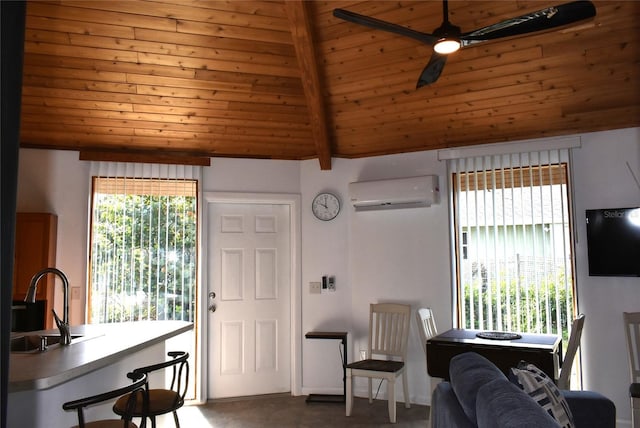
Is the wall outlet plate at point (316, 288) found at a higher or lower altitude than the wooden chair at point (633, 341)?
higher

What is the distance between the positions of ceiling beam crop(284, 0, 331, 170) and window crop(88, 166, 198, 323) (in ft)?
4.81

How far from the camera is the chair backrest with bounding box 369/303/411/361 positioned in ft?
14.5

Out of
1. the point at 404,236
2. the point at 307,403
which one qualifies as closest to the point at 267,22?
the point at 404,236

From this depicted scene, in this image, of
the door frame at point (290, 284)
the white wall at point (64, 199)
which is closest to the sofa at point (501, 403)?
the door frame at point (290, 284)

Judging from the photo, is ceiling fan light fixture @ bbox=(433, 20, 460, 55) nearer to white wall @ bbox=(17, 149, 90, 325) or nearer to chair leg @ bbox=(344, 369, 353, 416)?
chair leg @ bbox=(344, 369, 353, 416)

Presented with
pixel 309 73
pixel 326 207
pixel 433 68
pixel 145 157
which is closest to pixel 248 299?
pixel 326 207

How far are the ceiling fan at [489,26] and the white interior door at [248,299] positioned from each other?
2.70m

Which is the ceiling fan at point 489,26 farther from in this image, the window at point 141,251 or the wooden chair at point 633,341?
the window at point 141,251

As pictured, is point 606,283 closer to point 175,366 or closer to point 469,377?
point 469,377

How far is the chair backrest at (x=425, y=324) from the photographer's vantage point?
4.05 m

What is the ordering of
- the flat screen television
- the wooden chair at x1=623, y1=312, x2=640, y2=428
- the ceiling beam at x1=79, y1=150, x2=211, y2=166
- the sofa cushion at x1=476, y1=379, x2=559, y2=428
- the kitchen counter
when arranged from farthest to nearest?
the ceiling beam at x1=79, y1=150, x2=211, y2=166, the flat screen television, the wooden chair at x1=623, y1=312, x2=640, y2=428, the kitchen counter, the sofa cushion at x1=476, y1=379, x2=559, y2=428

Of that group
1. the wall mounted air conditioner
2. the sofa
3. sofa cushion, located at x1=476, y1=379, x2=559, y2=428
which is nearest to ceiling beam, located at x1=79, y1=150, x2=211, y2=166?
the wall mounted air conditioner

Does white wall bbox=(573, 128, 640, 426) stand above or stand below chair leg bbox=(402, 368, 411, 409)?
above

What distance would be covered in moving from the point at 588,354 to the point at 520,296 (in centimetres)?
68
